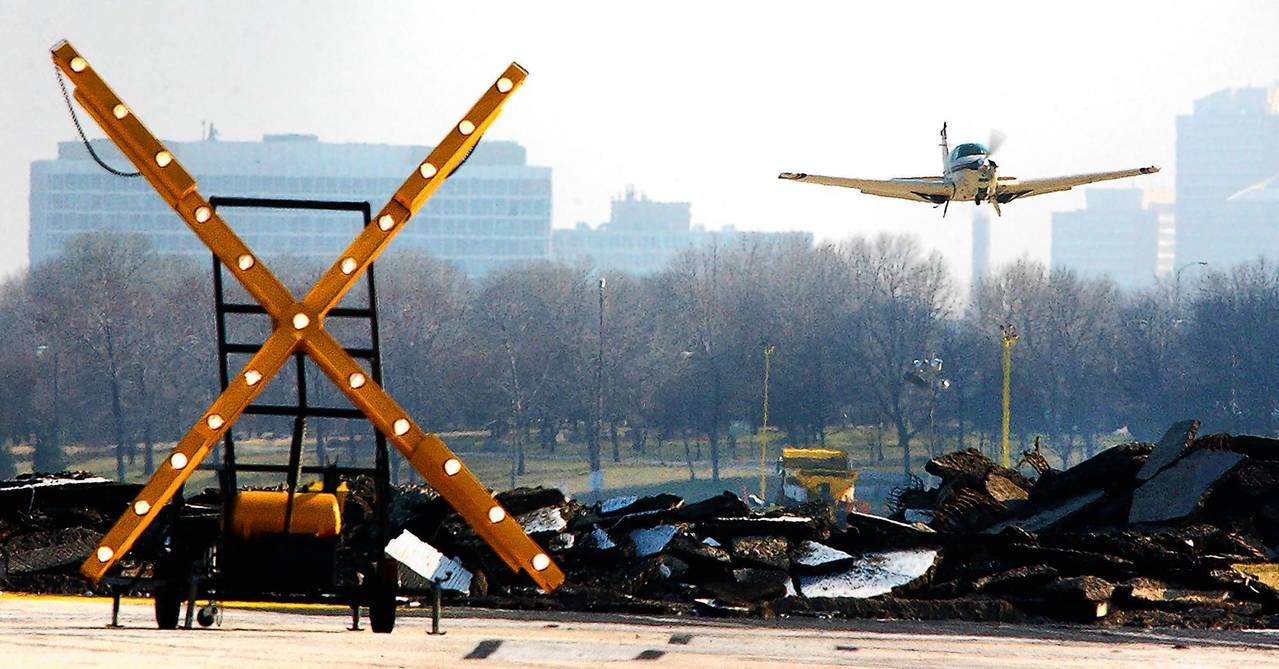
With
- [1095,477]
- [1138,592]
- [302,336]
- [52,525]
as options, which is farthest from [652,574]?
[302,336]

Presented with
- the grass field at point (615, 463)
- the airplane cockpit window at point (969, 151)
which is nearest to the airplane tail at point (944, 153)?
the airplane cockpit window at point (969, 151)

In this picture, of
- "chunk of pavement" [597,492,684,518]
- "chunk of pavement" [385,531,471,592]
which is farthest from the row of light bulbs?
"chunk of pavement" [597,492,684,518]

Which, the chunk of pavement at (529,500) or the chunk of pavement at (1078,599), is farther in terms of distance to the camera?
the chunk of pavement at (529,500)

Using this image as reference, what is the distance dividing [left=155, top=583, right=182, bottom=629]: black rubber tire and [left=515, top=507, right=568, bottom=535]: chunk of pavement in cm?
958

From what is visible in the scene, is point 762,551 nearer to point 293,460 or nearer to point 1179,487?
point 1179,487

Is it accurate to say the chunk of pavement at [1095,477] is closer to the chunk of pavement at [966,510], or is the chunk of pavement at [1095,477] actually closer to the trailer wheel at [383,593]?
the chunk of pavement at [966,510]

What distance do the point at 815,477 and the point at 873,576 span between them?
55.1 meters

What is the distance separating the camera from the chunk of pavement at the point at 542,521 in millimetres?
21711

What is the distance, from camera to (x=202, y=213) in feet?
31.8

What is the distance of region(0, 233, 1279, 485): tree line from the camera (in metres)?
108

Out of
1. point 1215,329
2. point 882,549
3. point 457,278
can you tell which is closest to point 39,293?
point 457,278

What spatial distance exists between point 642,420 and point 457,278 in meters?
39.4

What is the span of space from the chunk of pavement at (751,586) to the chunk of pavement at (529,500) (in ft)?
10.7

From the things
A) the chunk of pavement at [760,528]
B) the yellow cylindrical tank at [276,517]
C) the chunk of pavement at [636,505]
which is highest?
the yellow cylindrical tank at [276,517]
